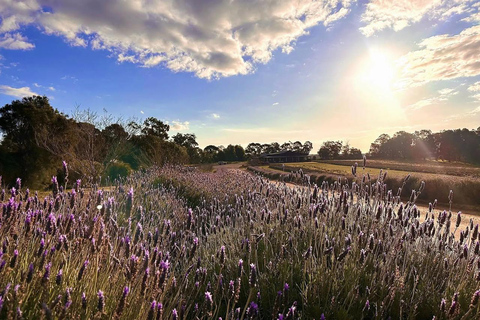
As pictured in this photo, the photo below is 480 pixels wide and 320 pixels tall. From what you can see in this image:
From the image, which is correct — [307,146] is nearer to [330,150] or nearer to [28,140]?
[330,150]

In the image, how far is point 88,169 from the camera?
1602cm

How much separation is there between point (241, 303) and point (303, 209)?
2.18 meters

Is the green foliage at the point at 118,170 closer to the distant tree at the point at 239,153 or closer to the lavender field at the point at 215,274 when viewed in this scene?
the lavender field at the point at 215,274

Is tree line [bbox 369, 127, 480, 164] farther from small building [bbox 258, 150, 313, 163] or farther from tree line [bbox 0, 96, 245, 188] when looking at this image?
tree line [bbox 0, 96, 245, 188]

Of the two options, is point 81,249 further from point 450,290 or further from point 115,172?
point 115,172

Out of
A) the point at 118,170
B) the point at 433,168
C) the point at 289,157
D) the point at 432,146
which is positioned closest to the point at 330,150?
the point at 289,157

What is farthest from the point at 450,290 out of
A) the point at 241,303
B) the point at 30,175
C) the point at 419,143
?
the point at 419,143

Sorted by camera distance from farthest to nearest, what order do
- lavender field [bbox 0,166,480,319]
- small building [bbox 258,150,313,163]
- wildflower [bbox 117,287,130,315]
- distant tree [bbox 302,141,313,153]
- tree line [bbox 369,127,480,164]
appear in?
distant tree [bbox 302,141,313,153] → small building [bbox 258,150,313,163] → tree line [bbox 369,127,480,164] → lavender field [bbox 0,166,480,319] → wildflower [bbox 117,287,130,315]

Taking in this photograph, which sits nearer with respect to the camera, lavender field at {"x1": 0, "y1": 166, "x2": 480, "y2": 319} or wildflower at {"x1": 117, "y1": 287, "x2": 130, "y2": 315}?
wildflower at {"x1": 117, "y1": 287, "x2": 130, "y2": 315}

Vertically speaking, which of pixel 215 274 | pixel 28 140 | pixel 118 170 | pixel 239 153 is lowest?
pixel 215 274

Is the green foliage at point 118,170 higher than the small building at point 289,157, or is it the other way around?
the small building at point 289,157

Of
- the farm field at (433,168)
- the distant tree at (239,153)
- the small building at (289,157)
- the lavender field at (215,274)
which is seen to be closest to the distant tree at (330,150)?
the small building at (289,157)

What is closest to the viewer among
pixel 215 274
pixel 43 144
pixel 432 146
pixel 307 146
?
pixel 215 274

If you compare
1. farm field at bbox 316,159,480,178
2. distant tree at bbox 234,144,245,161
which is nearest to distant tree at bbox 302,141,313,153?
distant tree at bbox 234,144,245,161
